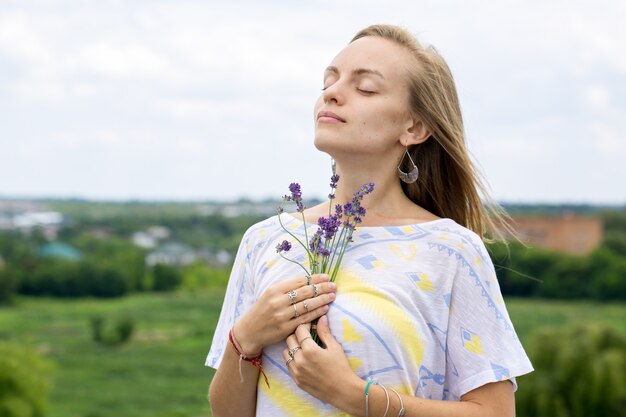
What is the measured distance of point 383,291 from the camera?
1696mm

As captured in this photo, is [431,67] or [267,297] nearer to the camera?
[267,297]

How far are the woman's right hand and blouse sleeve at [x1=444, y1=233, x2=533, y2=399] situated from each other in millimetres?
244

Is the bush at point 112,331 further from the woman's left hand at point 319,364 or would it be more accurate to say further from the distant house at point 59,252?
the woman's left hand at point 319,364

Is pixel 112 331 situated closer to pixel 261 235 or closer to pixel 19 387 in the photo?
pixel 19 387

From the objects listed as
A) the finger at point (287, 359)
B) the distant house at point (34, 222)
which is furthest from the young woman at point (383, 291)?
the distant house at point (34, 222)

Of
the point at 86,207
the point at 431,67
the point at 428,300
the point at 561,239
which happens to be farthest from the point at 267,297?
the point at 86,207

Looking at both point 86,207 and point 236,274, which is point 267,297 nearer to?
point 236,274

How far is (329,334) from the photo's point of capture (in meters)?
1.67

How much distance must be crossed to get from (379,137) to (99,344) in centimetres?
7177

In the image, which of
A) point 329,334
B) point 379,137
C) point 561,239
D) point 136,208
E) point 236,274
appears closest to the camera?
point 329,334

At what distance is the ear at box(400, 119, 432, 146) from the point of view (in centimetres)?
183

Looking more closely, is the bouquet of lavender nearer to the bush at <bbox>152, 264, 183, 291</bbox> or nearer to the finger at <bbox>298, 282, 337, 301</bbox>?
the finger at <bbox>298, 282, 337, 301</bbox>

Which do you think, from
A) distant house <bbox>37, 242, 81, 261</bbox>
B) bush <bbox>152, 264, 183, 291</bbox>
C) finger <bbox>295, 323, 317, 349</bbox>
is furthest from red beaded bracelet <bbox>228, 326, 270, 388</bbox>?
bush <bbox>152, 264, 183, 291</bbox>

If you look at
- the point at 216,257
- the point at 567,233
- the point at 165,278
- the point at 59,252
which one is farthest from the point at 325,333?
the point at 567,233
